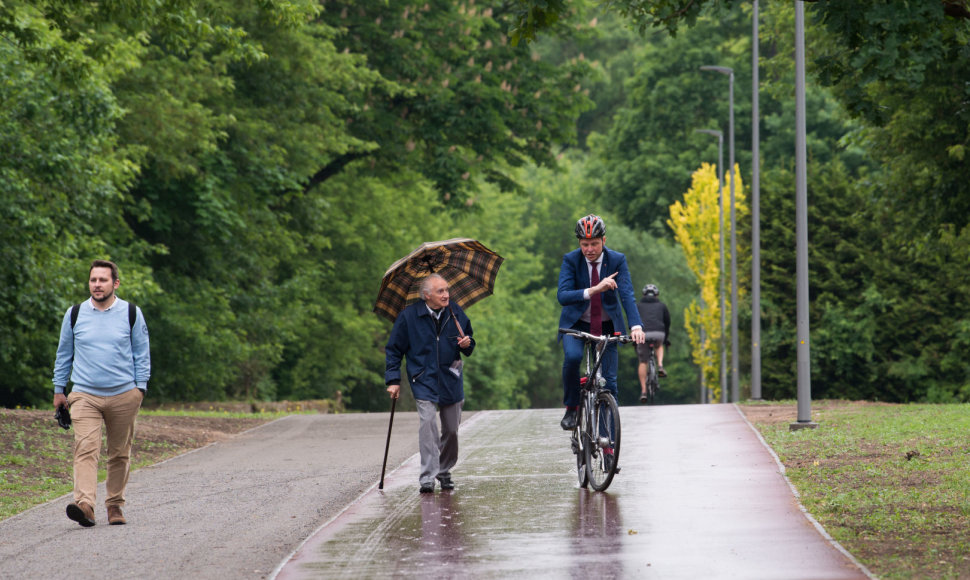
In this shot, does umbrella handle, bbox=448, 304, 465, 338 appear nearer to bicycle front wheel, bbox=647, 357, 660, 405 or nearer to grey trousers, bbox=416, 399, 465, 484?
grey trousers, bbox=416, 399, 465, 484

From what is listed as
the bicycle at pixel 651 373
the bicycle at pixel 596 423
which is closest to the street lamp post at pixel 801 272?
the bicycle at pixel 651 373

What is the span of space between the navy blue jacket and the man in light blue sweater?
1.87 m

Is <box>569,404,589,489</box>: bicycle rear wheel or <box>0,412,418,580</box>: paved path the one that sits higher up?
<box>569,404,589,489</box>: bicycle rear wheel

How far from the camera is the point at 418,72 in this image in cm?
3058

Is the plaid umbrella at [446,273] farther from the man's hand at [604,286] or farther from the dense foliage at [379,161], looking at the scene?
the dense foliage at [379,161]

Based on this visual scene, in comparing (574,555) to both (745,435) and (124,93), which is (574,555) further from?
(124,93)

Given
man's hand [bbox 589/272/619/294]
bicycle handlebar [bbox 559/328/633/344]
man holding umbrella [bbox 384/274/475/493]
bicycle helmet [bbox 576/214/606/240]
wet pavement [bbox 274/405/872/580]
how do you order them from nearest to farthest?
1. wet pavement [bbox 274/405/872/580]
2. bicycle handlebar [bbox 559/328/633/344]
3. man's hand [bbox 589/272/619/294]
4. bicycle helmet [bbox 576/214/606/240]
5. man holding umbrella [bbox 384/274/475/493]

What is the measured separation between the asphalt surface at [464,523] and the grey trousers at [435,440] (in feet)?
→ 0.80

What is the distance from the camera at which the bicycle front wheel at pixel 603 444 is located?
9.75 metres

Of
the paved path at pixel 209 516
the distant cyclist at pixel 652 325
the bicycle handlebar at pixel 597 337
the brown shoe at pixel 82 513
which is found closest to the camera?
the paved path at pixel 209 516

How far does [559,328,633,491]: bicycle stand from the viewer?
9.84 m

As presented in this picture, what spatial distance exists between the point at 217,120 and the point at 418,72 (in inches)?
222

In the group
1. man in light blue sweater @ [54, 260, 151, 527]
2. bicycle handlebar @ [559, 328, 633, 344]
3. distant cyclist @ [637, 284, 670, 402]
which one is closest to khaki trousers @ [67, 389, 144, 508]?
man in light blue sweater @ [54, 260, 151, 527]

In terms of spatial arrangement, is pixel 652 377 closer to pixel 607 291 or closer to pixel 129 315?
pixel 607 291
